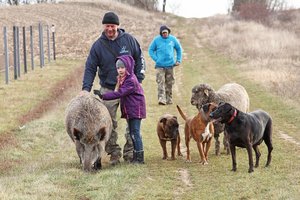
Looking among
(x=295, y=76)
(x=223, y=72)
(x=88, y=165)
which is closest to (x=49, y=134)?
(x=88, y=165)

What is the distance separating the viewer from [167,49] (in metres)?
16.3

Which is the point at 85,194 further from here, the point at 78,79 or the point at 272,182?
the point at 78,79

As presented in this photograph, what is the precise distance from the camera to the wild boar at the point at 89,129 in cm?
808

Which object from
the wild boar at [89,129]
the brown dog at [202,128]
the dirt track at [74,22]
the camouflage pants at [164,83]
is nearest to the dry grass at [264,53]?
the camouflage pants at [164,83]

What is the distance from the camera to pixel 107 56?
898 centimetres

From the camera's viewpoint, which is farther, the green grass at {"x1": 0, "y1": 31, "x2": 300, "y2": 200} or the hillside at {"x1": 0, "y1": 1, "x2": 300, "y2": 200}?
the hillside at {"x1": 0, "y1": 1, "x2": 300, "y2": 200}

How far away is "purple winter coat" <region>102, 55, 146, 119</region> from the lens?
864cm

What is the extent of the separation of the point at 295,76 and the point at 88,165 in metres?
14.0

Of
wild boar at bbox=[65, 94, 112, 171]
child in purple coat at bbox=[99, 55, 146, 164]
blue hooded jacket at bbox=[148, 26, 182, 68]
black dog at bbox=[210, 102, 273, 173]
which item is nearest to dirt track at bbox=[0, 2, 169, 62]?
A: blue hooded jacket at bbox=[148, 26, 182, 68]

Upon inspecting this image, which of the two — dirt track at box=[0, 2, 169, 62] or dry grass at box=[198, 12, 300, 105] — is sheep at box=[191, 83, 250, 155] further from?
dirt track at box=[0, 2, 169, 62]

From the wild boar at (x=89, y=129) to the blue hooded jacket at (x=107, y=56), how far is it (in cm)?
65

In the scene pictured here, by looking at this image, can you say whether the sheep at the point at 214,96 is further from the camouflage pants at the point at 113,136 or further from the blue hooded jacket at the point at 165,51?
the blue hooded jacket at the point at 165,51

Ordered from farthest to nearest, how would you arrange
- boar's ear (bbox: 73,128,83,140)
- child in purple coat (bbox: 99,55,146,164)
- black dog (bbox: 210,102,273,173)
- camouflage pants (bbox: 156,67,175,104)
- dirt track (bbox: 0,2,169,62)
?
dirt track (bbox: 0,2,169,62) → camouflage pants (bbox: 156,67,175,104) → child in purple coat (bbox: 99,55,146,164) → black dog (bbox: 210,102,273,173) → boar's ear (bbox: 73,128,83,140)

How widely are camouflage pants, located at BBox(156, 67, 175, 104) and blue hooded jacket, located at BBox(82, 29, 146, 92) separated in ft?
23.9
